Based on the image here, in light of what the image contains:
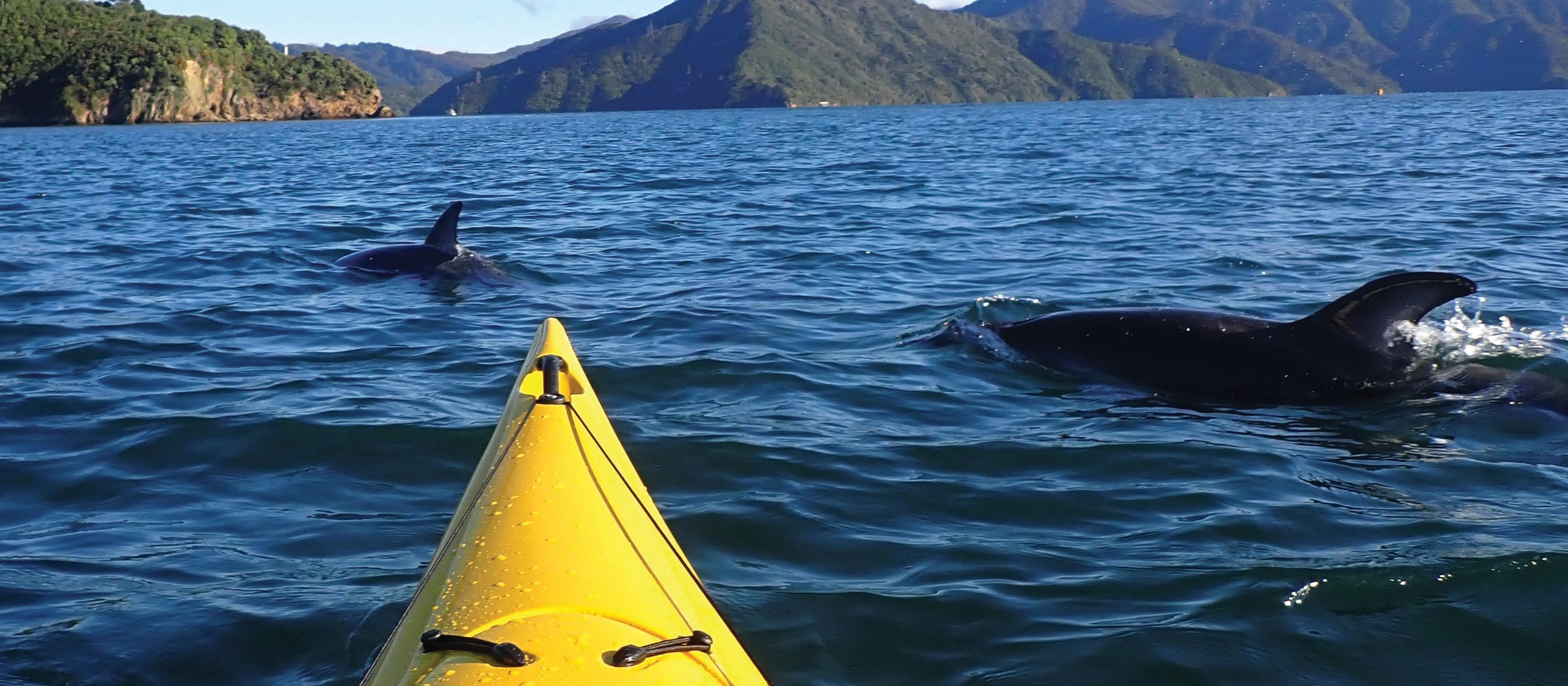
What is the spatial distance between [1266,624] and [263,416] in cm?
507

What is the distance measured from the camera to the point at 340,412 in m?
6.75

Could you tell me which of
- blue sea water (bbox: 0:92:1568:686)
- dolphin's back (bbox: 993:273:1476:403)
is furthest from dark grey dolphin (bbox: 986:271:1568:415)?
blue sea water (bbox: 0:92:1568:686)

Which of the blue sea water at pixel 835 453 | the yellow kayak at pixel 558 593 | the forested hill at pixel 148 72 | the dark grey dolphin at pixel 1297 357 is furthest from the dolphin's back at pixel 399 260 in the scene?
the forested hill at pixel 148 72

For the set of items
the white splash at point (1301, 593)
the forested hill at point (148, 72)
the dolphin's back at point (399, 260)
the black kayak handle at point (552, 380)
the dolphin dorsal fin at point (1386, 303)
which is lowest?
the white splash at point (1301, 593)

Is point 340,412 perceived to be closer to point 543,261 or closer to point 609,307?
point 609,307

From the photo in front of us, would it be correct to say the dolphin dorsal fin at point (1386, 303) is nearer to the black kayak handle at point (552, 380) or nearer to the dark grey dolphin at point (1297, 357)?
the dark grey dolphin at point (1297, 357)

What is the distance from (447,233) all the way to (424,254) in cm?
30

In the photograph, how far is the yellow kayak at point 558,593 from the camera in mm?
2809

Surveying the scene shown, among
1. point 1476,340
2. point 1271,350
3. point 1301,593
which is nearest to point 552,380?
point 1301,593

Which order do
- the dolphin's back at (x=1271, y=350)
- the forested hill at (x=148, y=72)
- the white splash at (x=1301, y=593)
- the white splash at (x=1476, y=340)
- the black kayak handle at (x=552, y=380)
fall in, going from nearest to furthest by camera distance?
the white splash at (x=1301, y=593) → the black kayak handle at (x=552, y=380) → the dolphin's back at (x=1271, y=350) → the white splash at (x=1476, y=340) → the forested hill at (x=148, y=72)

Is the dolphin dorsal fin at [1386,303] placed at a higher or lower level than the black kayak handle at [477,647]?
higher

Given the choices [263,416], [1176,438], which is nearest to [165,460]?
[263,416]

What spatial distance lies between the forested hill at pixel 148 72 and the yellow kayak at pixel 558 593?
112 metres

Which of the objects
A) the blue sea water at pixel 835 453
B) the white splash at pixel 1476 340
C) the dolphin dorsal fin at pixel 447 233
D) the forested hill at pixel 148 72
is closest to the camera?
the blue sea water at pixel 835 453
